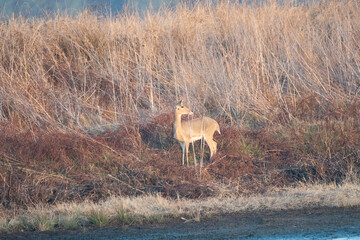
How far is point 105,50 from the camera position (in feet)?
43.4

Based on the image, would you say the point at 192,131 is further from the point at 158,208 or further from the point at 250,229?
the point at 250,229

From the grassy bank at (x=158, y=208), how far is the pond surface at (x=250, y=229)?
0.20 meters

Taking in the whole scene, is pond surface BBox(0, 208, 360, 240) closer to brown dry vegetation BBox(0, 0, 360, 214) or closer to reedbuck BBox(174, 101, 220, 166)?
brown dry vegetation BBox(0, 0, 360, 214)

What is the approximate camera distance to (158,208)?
638 cm

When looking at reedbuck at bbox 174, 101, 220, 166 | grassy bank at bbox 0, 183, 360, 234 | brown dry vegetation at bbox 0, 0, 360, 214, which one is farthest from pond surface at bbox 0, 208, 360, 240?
reedbuck at bbox 174, 101, 220, 166

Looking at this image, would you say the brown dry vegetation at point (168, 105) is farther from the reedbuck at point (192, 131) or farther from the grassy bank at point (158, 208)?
the grassy bank at point (158, 208)

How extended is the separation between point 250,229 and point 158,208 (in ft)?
4.73

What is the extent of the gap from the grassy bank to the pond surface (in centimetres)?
20

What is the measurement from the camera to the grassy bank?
5.91 metres

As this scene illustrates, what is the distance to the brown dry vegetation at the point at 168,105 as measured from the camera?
317 inches

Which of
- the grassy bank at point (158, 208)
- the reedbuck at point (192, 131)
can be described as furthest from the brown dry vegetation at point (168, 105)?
the grassy bank at point (158, 208)

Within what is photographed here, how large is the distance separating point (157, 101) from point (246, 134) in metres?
2.67

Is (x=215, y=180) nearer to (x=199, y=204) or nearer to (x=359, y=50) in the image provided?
(x=199, y=204)

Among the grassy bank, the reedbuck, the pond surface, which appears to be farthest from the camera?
the reedbuck
